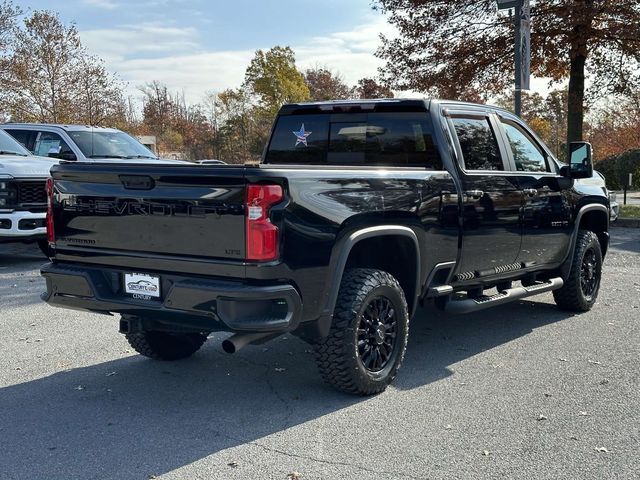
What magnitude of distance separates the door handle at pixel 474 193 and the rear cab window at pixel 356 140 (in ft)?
0.98

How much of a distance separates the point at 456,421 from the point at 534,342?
2123 millimetres

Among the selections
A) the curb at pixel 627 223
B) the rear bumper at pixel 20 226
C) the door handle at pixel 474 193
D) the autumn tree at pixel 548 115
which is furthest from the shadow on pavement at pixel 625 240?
the autumn tree at pixel 548 115

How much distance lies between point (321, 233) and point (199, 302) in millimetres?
794

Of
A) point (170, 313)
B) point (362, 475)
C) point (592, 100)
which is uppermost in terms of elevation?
point (592, 100)

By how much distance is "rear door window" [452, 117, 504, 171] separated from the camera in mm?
5625

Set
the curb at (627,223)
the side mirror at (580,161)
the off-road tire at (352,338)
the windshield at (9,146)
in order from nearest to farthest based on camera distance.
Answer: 1. the off-road tire at (352,338)
2. the side mirror at (580,161)
3. the windshield at (9,146)
4. the curb at (627,223)

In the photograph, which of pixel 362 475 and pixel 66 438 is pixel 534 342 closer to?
pixel 362 475

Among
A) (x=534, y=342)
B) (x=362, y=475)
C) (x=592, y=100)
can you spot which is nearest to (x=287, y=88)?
(x=592, y=100)

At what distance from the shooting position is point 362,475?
346 cm

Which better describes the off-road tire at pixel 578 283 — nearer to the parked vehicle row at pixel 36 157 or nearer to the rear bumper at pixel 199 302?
the rear bumper at pixel 199 302

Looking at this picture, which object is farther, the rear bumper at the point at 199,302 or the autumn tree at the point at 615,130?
the autumn tree at the point at 615,130

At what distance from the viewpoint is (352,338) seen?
4.38 meters

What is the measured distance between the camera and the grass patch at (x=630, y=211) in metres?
15.6

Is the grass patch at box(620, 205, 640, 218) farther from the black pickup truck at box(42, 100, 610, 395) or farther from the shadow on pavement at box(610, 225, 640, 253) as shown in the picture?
the black pickup truck at box(42, 100, 610, 395)
